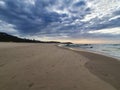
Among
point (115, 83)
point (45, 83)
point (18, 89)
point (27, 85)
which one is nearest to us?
point (18, 89)

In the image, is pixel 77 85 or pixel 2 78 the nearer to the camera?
pixel 77 85

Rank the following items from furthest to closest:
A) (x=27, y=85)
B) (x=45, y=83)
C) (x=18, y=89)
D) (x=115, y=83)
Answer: (x=115, y=83) → (x=45, y=83) → (x=27, y=85) → (x=18, y=89)

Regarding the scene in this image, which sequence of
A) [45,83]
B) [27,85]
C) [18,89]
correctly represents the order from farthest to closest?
[45,83]
[27,85]
[18,89]

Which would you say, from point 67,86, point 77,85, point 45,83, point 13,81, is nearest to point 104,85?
point 77,85

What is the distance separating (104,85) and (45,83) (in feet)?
6.54

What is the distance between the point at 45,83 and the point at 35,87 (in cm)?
43

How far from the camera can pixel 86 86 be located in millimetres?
3596

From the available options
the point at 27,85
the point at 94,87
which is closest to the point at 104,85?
the point at 94,87

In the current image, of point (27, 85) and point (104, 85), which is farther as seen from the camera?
point (104, 85)

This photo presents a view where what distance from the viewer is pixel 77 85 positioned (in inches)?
144

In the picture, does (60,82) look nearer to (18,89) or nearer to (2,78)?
(18,89)

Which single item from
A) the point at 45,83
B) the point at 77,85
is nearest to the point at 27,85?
the point at 45,83

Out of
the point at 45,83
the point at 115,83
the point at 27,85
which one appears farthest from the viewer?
the point at 115,83

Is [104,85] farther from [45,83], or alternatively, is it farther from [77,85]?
[45,83]
